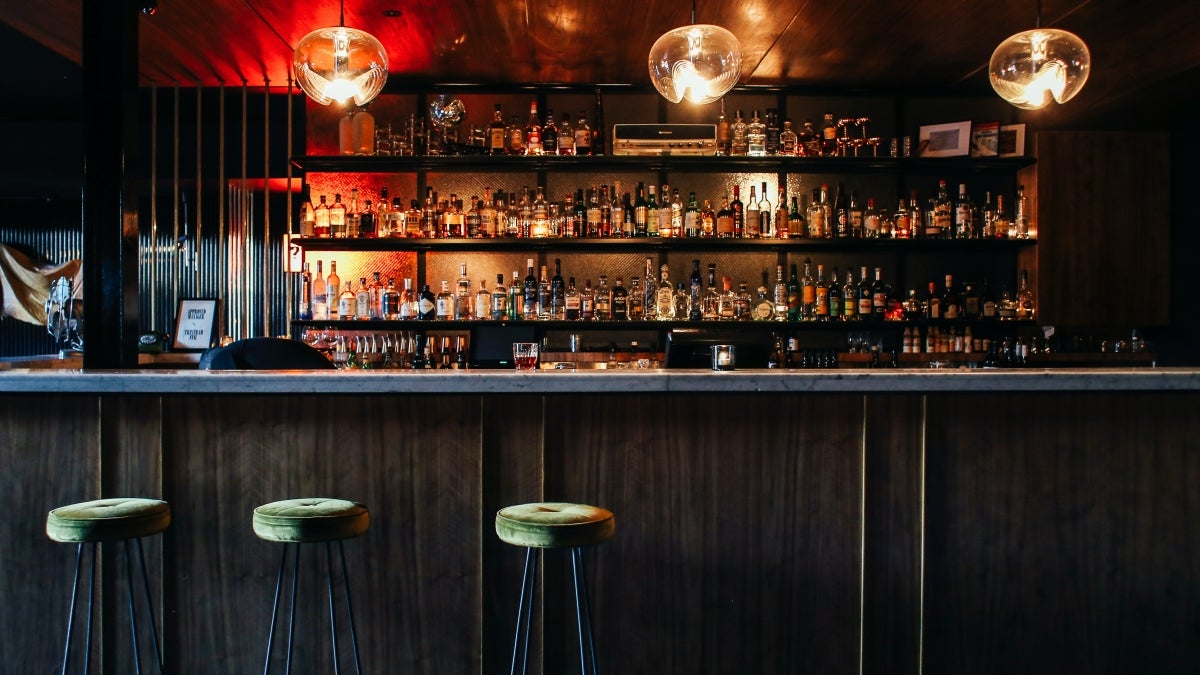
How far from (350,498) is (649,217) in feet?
9.14

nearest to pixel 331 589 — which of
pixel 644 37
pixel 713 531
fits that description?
pixel 713 531

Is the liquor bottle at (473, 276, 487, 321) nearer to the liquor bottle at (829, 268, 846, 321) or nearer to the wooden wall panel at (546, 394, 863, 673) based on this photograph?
the liquor bottle at (829, 268, 846, 321)

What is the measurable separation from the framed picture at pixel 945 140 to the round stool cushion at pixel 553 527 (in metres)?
3.73

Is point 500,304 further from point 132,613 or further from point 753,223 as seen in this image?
point 132,613

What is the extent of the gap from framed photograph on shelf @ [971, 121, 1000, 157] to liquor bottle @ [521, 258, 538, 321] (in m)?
2.60

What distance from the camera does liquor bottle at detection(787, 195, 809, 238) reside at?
4.79m

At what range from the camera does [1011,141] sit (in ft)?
15.9

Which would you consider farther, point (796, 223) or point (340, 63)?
point (796, 223)

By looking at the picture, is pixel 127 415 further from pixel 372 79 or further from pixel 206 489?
pixel 372 79

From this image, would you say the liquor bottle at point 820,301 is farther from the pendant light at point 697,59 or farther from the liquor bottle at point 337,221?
the liquor bottle at point 337,221

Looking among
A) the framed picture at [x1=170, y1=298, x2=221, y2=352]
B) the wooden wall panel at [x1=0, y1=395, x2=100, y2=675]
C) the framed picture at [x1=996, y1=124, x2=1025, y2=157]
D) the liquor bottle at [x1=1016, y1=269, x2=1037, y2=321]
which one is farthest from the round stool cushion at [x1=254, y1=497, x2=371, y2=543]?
the framed picture at [x1=996, y1=124, x2=1025, y2=157]

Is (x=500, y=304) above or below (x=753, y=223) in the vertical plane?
below

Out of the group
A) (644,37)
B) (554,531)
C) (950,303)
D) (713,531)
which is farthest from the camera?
(950,303)

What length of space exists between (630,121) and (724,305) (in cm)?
124
